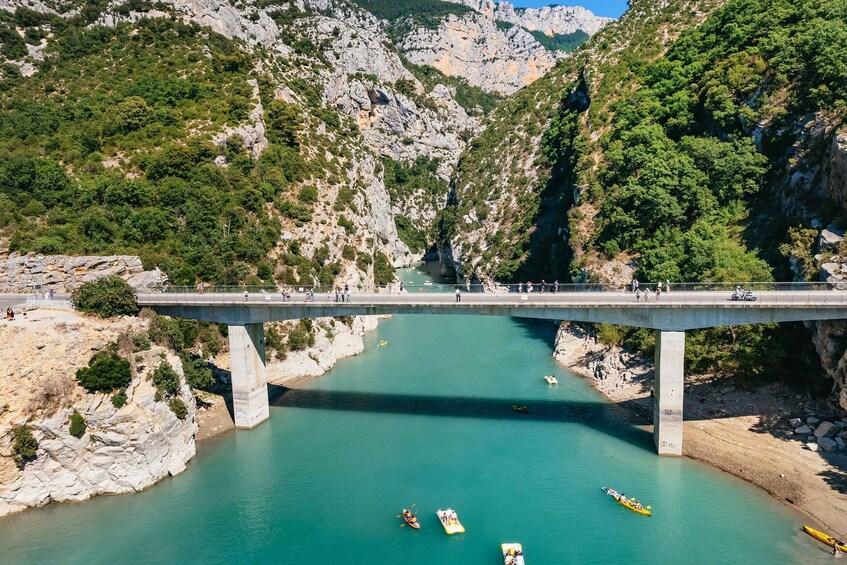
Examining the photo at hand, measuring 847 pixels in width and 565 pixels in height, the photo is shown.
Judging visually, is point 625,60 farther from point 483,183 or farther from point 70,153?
point 70,153

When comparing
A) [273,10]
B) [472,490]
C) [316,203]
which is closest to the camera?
[472,490]

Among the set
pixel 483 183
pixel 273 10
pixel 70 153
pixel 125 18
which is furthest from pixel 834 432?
pixel 273 10

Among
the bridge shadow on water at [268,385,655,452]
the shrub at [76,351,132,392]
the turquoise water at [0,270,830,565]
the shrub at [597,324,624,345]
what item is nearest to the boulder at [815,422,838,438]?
the turquoise water at [0,270,830,565]

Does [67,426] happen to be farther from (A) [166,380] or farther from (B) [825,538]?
(B) [825,538]

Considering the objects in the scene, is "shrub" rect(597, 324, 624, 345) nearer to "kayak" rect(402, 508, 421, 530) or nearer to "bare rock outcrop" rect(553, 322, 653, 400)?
"bare rock outcrop" rect(553, 322, 653, 400)

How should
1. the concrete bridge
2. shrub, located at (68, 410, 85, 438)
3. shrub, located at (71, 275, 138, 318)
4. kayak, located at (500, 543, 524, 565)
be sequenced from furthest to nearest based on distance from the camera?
shrub, located at (71, 275, 138, 318) < the concrete bridge < shrub, located at (68, 410, 85, 438) < kayak, located at (500, 543, 524, 565)

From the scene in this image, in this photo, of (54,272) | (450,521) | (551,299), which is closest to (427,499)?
(450,521)

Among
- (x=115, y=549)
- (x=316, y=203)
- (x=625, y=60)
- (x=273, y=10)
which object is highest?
(x=273, y=10)
